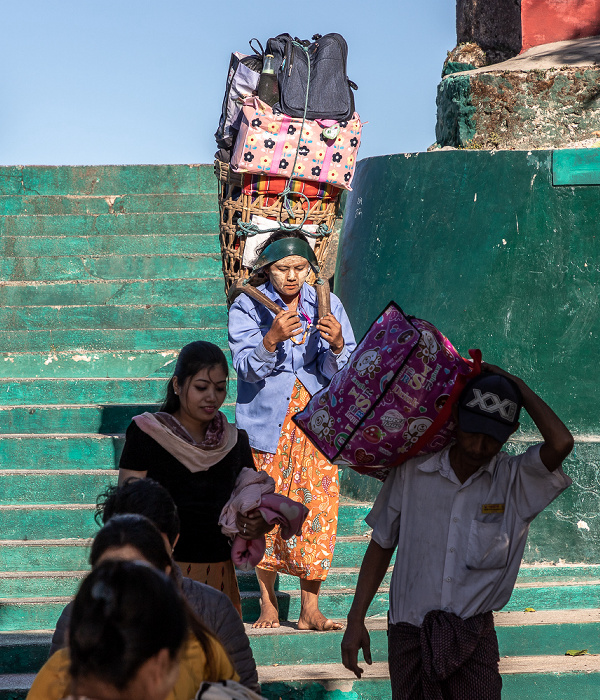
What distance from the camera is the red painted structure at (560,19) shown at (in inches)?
278

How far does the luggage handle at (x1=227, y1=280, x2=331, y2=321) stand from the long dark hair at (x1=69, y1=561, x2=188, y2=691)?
285 cm

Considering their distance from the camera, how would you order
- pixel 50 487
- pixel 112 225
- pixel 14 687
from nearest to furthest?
pixel 14 687, pixel 50 487, pixel 112 225

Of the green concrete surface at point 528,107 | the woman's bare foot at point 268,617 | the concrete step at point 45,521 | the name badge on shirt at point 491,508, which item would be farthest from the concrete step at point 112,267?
the name badge on shirt at point 491,508

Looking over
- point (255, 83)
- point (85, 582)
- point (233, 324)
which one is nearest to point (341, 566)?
point (233, 324)

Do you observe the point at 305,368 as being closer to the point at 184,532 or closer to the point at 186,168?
the point at 184,532

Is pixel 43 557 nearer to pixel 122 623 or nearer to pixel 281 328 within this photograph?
pixel 281 328

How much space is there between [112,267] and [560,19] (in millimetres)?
4286

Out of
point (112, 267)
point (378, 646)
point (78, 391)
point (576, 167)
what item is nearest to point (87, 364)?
point (78, 391)

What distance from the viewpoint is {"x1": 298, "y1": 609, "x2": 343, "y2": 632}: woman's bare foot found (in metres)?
4.66

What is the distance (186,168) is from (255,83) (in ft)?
18.7

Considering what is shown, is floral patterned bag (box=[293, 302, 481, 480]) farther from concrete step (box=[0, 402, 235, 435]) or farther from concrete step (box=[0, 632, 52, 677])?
concrete step (box=[0, 402, 235, 435])

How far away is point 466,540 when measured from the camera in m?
2.96

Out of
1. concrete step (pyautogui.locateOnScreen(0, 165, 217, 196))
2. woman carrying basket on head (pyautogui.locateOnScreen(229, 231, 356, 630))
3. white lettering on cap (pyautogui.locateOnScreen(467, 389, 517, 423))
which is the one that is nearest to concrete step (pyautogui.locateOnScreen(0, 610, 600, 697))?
woman carrying basket on head (pyautogui.locateOnScreen(229, 231, 356, 630))

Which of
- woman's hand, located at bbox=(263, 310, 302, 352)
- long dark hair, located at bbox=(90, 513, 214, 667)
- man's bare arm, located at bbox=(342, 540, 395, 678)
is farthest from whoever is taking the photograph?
woman's hand, located at bbox=(263, 310, 302, 352)
